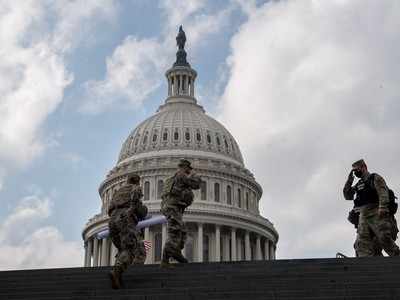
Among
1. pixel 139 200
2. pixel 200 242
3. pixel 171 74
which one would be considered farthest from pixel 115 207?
pixel 171 74

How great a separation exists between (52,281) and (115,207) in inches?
91.1

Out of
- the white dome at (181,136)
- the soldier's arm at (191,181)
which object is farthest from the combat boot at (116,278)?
the white dome at (181,136)

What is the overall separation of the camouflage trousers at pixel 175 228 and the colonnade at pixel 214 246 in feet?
211

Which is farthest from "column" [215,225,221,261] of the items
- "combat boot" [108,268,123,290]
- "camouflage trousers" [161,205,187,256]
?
"combat boot" [108,268,123,290]

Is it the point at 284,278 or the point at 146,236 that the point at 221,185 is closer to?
the point at 146,236

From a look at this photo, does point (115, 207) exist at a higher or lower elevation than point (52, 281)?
higher

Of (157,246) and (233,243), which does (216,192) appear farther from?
(157,246)

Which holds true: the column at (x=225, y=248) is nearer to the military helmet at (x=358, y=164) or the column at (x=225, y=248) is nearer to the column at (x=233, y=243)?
the column at (x=233, y=243)

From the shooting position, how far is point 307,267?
18.8 metres

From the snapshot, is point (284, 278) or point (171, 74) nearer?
point (284, 278)

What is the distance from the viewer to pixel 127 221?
723 inches

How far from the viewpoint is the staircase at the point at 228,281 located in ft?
54.2

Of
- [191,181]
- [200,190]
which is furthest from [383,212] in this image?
[200,190]

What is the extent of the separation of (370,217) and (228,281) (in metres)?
4.72
